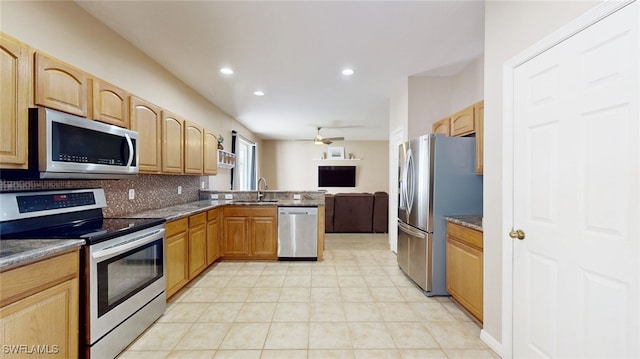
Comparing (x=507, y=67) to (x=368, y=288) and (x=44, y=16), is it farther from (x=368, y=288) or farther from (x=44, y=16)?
(x=44, y=16)

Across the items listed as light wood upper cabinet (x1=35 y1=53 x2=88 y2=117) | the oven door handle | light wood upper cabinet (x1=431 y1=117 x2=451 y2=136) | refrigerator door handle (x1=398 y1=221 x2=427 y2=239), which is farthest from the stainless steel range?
light wood upper cabinet (x1=431 y1=117 x2=451 y2=136)

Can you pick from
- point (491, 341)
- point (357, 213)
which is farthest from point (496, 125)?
point (357, 213)

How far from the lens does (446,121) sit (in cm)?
325

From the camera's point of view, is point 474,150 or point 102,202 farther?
point 474,150

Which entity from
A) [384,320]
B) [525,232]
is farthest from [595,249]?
[384,320]

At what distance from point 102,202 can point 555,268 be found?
3.26 m

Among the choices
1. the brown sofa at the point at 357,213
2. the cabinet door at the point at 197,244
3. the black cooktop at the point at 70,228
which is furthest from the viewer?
the brown sofa at the point at 357,213

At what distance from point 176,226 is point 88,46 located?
1.76m

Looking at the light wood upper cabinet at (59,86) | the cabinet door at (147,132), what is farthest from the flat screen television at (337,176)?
the light wood upper cabinet at (59,86)

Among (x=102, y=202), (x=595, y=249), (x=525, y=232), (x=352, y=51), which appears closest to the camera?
(x=595, y=249)

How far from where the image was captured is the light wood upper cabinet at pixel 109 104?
202 cm

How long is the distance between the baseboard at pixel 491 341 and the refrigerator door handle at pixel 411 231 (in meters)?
0.97

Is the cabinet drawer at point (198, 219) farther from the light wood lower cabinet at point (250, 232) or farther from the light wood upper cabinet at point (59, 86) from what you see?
the light wood upper cabinet at point (59, 86)

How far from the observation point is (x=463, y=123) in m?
2.88
